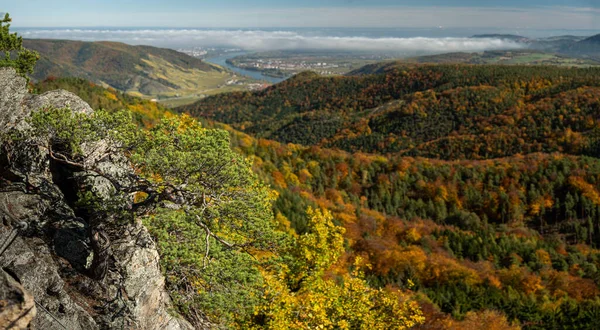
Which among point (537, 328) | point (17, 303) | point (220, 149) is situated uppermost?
point (220, 149)

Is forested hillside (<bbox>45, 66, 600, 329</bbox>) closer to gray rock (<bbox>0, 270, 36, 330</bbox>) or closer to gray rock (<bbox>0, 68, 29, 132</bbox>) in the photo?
gray rock (<bbox>0, 68, 29, 132</bbox>)

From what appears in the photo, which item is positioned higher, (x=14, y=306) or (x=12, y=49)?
(x=12, y=49)

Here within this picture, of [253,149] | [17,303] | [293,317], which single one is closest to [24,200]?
[17,303]

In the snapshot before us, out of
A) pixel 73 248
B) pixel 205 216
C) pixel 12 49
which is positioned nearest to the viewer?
pixel 73 248

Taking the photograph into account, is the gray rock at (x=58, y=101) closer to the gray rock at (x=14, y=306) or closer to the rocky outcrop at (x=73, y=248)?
the rocky outcrop at (x=73, y=248)

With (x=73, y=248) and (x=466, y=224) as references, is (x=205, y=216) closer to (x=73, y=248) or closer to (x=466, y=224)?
(x=73, y=248)

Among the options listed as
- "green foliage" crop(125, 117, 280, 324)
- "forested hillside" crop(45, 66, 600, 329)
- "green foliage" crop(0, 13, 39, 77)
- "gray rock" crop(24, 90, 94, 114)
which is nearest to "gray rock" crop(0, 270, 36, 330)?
"green foliage" crop(125, 117, 280, 324)

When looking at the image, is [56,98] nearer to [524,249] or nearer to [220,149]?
[220,149]

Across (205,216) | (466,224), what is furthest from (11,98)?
(466,224)
